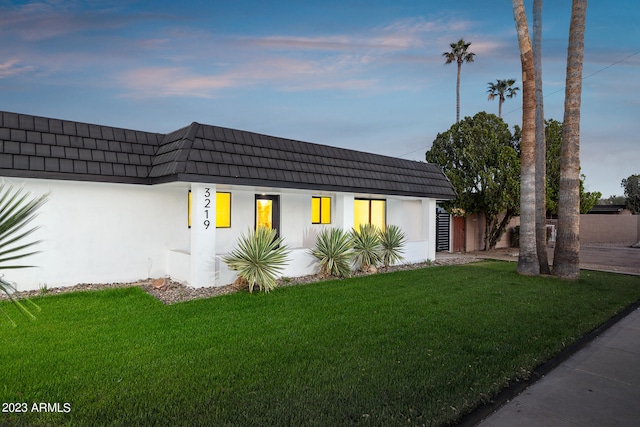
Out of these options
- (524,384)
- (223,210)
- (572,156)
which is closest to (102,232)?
(223,210)

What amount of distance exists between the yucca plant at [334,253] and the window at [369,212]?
9.98 feet

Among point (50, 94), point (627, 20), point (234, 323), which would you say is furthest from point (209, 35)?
point (627, 20)

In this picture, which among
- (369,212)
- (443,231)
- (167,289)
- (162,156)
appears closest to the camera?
(167,289)

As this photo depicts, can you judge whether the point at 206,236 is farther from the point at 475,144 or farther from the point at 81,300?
the point at 475,144

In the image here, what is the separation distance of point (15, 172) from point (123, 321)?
4.21 meters

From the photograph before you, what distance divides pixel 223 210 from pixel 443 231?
12318 mm

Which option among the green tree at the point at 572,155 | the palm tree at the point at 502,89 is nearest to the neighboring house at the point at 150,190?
the green tree at the point at 572,155

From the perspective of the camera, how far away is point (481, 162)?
1800 centimetres

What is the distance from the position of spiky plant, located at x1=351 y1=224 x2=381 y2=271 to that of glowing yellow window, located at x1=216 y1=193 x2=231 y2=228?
12.9 feet

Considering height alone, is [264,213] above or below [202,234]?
above

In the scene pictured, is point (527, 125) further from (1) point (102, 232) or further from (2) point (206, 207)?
(1) point (102, 232)

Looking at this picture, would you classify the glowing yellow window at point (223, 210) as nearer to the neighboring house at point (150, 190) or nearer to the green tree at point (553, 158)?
the neighboring house at point (150, 190)

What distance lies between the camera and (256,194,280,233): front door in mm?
11766

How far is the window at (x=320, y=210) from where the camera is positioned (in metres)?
13.2
